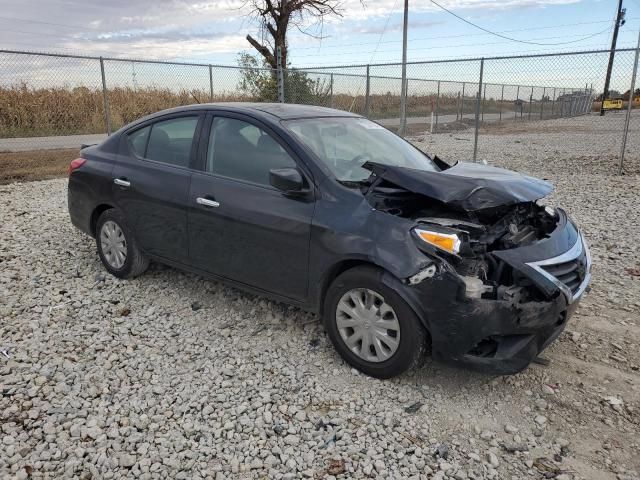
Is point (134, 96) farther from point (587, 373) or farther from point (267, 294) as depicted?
point (587, 373)

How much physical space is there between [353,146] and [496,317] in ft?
5.73

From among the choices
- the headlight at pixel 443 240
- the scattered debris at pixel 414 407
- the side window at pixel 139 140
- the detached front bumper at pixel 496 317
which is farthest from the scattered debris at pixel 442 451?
the side window at pixel 139 140

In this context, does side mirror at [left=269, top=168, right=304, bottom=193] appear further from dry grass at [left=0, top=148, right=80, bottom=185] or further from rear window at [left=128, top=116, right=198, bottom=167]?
dry grass at [left=0, top=148, right=80, bottom=185]

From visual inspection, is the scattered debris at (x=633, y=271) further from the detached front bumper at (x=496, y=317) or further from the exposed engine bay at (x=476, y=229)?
the detached front bumper at (x=496, y=317)

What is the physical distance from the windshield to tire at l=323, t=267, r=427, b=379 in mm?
761

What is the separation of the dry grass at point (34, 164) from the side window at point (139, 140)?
6012 mm

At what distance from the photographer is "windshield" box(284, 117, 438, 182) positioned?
360cm

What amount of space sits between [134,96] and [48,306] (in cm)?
1126

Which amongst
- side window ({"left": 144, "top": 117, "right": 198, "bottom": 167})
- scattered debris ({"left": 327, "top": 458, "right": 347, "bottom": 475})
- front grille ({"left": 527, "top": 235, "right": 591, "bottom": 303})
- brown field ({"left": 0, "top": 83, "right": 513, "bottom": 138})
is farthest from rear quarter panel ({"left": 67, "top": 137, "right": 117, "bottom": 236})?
brown field ({"left": 0, "top": 83, "right": 513, "bottom": 138})

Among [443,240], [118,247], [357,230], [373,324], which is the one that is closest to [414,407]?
[373,324]

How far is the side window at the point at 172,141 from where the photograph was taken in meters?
4.13

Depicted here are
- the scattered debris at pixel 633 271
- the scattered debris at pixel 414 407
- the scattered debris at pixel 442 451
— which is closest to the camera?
the scattered debris at pixel 442 451

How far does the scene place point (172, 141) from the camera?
4.28 m

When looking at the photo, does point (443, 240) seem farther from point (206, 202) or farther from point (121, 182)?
point (121, 182)
